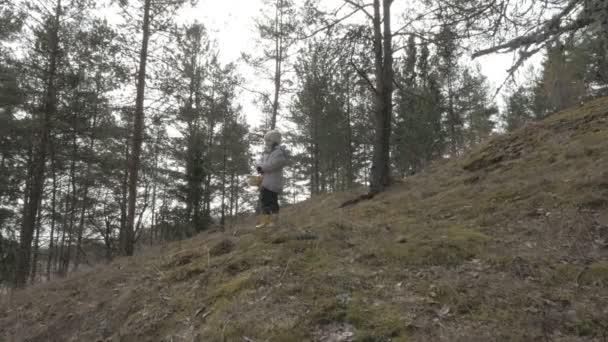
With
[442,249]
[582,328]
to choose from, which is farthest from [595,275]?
[442,249]

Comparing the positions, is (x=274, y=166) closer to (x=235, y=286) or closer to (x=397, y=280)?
(x=235, y=286)

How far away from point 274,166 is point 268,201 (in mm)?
654

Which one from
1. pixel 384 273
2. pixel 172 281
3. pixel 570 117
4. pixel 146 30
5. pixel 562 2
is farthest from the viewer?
pixel 146 30

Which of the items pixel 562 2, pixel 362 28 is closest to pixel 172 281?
pixel 562 2

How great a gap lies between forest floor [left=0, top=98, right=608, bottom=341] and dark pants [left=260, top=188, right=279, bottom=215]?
723 mm

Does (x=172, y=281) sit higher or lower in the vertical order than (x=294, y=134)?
lower

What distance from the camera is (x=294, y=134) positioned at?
23.4 metres

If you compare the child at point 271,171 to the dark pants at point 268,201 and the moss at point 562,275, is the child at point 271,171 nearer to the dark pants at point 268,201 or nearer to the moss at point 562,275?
the dark pants at point 268,201

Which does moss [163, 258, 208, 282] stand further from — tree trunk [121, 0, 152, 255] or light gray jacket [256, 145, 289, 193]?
tree trunk [121, 0, 152, 255]

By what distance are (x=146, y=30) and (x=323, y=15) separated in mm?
4898

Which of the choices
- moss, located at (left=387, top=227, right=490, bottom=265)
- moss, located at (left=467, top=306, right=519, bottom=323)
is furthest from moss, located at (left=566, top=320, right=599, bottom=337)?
moss, located at (left=387, top=227, right=490, bottom=265)

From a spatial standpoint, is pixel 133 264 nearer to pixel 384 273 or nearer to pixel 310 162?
pixel 384 273

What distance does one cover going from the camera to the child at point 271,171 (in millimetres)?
6285

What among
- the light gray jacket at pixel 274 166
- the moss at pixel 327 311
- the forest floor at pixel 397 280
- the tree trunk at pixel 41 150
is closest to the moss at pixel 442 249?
the forest floor at pixel 397 280
